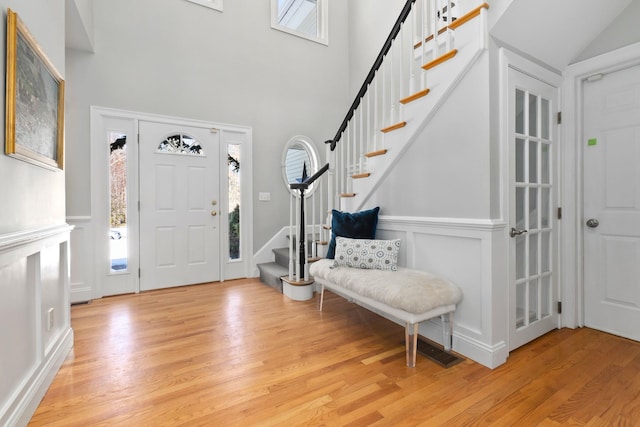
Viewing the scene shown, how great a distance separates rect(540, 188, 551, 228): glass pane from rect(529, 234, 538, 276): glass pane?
0.50ft

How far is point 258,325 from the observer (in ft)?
8.54

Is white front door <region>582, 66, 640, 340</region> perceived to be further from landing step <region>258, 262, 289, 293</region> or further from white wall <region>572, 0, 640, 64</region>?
landing step <region>258, 262, 289, 293</region>

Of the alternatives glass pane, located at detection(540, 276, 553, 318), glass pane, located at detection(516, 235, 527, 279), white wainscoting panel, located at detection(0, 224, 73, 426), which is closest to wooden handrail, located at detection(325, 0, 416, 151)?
glass pane, located at detection(516, 235, 527, 279)

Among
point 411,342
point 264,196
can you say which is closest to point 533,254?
point 411,342

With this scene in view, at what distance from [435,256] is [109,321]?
9.02 feet

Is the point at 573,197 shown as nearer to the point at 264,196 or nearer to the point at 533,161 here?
the point at 533,161

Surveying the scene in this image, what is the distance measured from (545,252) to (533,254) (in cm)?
19

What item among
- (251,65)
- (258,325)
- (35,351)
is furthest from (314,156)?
(35,351)

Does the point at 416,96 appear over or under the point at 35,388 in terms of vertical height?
over

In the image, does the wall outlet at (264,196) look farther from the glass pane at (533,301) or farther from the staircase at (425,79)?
the glass pane at (533,301)

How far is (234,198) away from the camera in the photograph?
4.11 metres

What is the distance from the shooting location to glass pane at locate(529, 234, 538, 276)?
2289 millimetres

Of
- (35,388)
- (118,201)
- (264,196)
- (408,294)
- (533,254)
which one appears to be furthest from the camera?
(264,196)

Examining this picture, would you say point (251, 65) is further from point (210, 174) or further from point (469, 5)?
point (469, 5)
